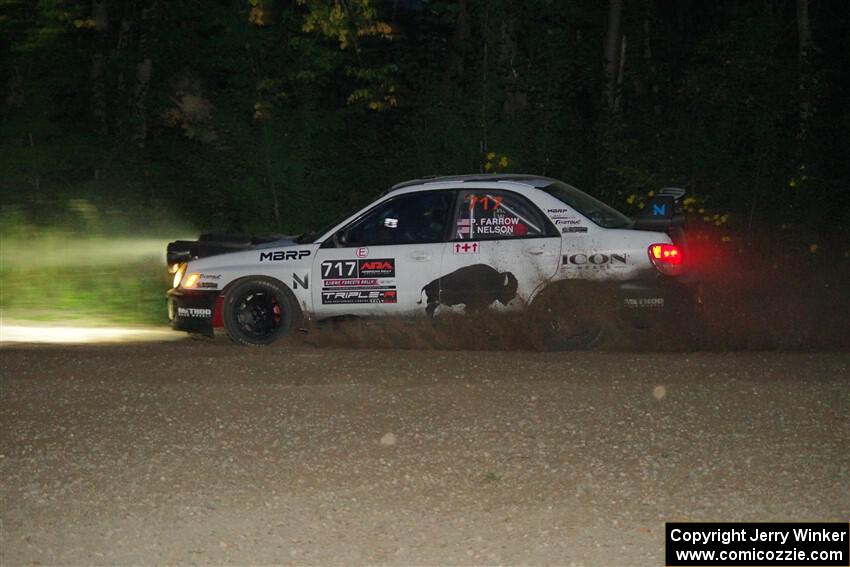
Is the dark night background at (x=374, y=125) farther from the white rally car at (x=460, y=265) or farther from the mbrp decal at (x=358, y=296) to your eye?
the mbrp decal at (x=358, y=296)

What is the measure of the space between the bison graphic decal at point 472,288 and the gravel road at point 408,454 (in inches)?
22.0

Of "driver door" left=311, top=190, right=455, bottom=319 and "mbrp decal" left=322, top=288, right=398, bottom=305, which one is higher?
"driver door" left=311, top=190, right=455, bottom=319

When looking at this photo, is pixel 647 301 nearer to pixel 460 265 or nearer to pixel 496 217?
pixel 496 217

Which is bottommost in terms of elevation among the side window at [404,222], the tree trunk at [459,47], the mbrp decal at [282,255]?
the mbrp decal at [282,255]

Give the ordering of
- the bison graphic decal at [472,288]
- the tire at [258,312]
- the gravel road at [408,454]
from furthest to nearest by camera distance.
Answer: the tire at [258,312] < the bison graphic decal at [472,288] < the gravel road at [408,454]

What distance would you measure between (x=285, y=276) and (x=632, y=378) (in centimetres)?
349

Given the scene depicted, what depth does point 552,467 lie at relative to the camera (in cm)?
675

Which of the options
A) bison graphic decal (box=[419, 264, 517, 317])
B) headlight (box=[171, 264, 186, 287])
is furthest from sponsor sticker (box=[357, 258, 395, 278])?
headlight (box=[171, 264, 186, 287])

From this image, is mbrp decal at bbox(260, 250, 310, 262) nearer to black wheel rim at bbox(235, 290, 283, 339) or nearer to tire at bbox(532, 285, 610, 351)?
black wheel rim at bbox(235, 290, 283, 339)

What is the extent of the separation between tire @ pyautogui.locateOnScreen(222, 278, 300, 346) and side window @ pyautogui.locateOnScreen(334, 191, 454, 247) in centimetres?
71

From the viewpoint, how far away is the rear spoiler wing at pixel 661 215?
10.3m

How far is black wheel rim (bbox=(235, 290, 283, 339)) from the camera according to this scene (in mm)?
11148

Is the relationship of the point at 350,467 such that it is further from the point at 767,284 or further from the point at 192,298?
the point at 767,284

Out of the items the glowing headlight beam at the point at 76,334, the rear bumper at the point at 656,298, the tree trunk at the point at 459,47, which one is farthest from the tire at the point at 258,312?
the tree trunk at the point at 459,47
